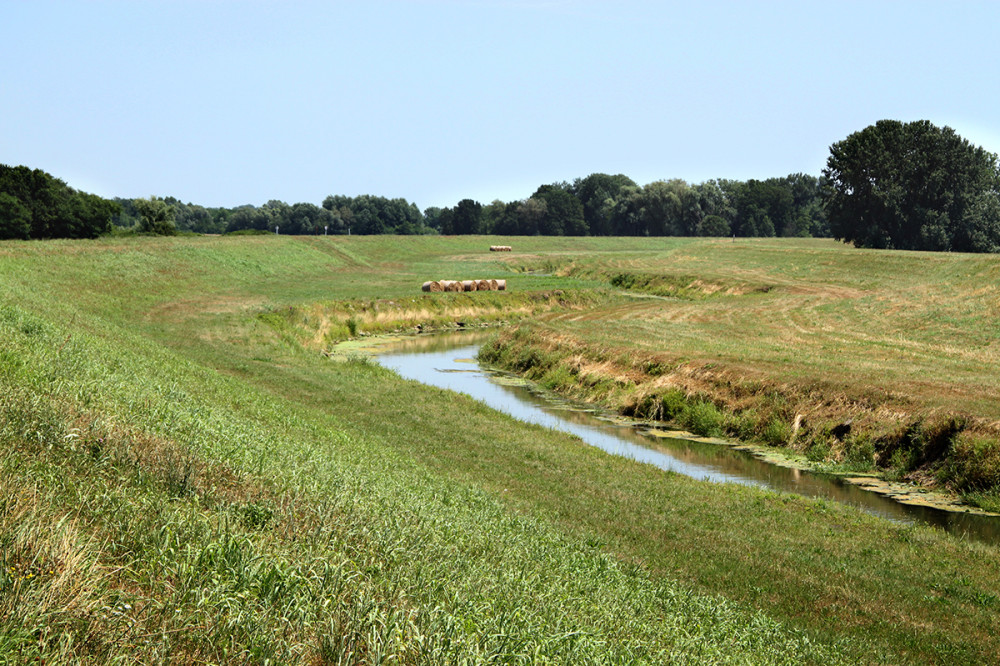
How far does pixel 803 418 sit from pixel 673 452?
3929 mm

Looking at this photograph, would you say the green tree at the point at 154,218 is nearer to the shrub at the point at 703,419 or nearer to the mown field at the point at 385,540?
the mown field at the point at 385,540

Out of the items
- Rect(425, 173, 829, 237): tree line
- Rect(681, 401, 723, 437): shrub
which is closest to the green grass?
Rect(681, 401, 723, 437): shrub

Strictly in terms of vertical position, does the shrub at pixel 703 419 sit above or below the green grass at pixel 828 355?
below

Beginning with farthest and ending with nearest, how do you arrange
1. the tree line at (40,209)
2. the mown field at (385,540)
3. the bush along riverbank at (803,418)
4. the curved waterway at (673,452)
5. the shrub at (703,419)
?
the tree line at (40,209)
the shrub at (703,419)
the bush along riverbank at (803,418)
the curved waterway at (673,452)
the mown field at (385,540)

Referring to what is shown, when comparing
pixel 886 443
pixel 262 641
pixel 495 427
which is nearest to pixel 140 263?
pixel 495 427

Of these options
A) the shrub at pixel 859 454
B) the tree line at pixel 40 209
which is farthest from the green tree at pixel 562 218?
the shrub at pixel 859 454

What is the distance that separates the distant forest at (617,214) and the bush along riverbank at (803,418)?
389ft

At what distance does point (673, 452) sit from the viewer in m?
25.4

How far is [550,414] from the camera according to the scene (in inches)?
1233

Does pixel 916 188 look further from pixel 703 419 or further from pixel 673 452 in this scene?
pixel 673 452

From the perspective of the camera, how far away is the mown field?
19.8 feet

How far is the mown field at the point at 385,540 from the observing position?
19.8ft

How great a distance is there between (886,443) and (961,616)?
11717mm

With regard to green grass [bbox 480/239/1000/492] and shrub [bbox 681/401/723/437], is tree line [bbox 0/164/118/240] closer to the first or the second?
green grass [bbox 480/239/1000/492]
